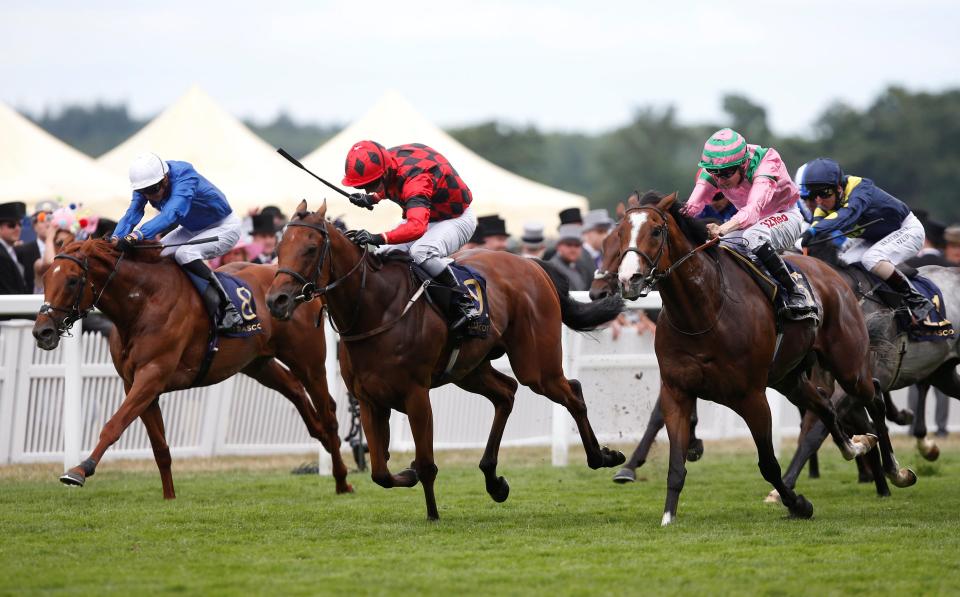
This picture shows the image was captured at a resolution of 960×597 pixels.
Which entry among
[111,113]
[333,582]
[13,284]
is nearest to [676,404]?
[333,582]

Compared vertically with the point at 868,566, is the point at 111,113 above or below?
below

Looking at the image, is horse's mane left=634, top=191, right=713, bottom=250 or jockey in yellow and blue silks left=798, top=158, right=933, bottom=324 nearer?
horse's mane left=634, top=191, right=713, bottom=250

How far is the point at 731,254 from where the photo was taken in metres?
7.76

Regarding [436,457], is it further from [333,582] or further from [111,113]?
[111,113]

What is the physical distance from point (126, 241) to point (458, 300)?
2321mm

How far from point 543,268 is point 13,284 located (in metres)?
4.60

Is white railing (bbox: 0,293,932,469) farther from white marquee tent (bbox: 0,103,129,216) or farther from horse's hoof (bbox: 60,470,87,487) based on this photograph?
white marquee tent (bbox: 0,103,129,216)

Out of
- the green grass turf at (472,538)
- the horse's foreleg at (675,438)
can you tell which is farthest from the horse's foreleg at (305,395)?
the horse's foreleg at (675,438)

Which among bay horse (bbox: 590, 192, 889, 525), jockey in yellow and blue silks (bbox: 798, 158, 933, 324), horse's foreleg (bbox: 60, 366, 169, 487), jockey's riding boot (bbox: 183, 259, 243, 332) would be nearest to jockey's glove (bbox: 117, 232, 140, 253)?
jockey's riding boot (bbox: 183, 259, 243, 332)

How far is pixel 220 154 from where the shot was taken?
19.6 meters

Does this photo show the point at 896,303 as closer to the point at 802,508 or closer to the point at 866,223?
the point at 866,223

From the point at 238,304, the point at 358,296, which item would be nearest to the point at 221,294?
the point at 238,304

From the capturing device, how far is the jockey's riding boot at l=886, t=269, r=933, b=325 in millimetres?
9141

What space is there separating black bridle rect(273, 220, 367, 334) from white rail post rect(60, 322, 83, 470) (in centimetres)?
356
